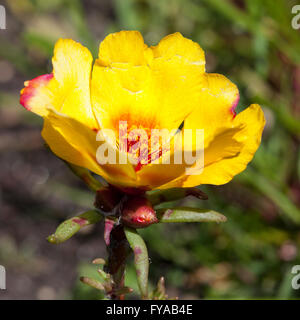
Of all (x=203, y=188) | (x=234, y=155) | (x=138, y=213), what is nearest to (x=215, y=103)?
(x=234, y=155)

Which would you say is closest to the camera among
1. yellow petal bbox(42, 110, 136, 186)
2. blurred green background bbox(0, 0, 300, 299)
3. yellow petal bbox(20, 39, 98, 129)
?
yellow petal bbox(42, 110, 136, 186)

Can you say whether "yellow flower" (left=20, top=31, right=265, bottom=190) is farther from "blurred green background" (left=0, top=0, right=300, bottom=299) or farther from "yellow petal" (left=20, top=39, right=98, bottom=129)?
"blurred green background" (left=0, top=0, right=300, bottom=299)

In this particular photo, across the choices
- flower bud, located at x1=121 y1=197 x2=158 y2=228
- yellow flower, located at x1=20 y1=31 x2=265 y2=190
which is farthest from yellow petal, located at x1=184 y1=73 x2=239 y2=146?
flower bud, located at x1=121 y1=197 x2=158 y2=228

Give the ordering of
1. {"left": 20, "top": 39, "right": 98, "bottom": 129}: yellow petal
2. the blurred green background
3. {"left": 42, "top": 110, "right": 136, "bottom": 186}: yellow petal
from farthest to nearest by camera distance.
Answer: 1. the blurred green background
2. {"left": 20, "top": 39, "right": 98, "bottom": 129}: yellow petal
3. {"left": 42, "top": 110, "right": 136, "bottom": 186}: yellow petal

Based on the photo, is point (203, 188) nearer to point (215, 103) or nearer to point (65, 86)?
point (215, 103)

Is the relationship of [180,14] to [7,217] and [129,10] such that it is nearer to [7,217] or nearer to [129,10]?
[129,10]

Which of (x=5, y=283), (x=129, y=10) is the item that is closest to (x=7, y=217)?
(x=5, y=283)

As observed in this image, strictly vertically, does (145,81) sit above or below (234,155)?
above
